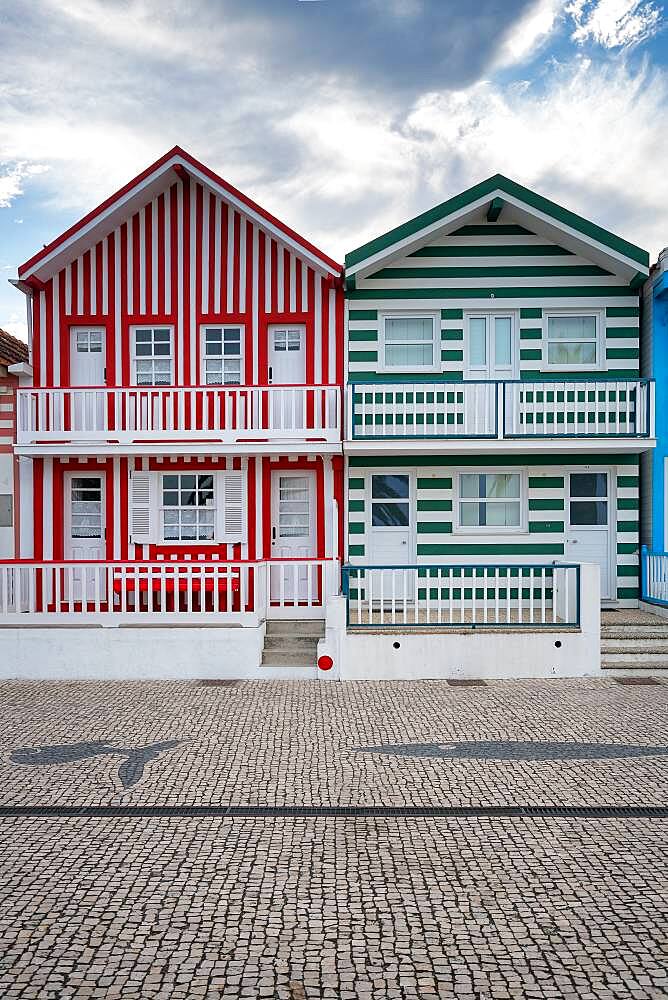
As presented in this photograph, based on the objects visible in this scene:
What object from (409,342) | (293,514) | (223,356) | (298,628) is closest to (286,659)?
(298,628)

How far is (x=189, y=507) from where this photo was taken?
1442cm

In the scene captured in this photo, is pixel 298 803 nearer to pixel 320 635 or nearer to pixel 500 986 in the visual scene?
pixel 500 986

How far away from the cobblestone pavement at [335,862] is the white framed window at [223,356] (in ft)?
24.3

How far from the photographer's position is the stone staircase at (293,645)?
11.3 meters

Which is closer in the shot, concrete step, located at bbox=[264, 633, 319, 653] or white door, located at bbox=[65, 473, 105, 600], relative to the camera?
concrete step, located at bbox=[264, 633, 319, 653]

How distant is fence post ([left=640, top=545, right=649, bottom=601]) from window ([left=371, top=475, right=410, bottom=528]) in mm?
4649

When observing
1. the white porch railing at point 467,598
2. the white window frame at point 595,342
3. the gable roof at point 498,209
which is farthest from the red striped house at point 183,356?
the white window frame at point 595,342

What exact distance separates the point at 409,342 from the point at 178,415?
4.85 meters

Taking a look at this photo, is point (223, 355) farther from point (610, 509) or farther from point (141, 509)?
point (610, 509)

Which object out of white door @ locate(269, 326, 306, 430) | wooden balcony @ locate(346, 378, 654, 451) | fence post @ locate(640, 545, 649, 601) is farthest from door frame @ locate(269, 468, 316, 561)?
fence post @ locate(640, 545, 649, 601)

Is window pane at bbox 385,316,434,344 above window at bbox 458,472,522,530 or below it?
above

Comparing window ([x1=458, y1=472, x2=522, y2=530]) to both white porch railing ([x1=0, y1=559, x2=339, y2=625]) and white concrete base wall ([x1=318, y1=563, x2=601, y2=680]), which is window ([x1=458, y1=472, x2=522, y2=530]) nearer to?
white concrete base wall ([x1=318, y1=563, x2=601, y2=680])

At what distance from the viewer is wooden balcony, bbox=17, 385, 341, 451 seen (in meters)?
13.3

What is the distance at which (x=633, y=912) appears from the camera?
4.62 m
